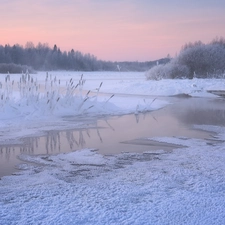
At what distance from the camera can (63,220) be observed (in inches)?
164

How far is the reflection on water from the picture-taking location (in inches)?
307

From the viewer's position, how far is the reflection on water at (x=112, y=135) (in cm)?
779

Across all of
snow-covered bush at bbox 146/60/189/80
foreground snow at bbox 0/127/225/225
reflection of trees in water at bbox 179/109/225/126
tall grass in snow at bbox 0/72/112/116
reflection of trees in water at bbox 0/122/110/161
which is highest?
snow-covered bush at bbox 146/60/189/80

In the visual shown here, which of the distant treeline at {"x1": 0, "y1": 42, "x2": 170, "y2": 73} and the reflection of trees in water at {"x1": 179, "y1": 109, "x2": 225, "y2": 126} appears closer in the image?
the reflection of trees in water at {"x1": 179, "y1": 109, "x2": 225, "y2": 126}

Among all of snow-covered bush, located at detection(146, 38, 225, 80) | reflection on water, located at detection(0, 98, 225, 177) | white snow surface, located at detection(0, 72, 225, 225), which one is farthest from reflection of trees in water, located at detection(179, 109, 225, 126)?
snow-covered bush, located at detection(146, 38, 225, 80)

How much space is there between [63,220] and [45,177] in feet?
5.74

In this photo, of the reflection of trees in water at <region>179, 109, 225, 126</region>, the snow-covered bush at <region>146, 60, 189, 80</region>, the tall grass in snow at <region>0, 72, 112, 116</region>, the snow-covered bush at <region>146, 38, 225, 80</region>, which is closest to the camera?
the reflection of trees in water at <region>179, 109, 225, 126</region>

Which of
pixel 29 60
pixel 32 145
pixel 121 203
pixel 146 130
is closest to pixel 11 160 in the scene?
pixel 32 145

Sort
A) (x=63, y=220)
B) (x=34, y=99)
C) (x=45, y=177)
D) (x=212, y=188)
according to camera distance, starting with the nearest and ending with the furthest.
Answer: (x=63, y=220) < (x=212, y=188) < (x=45, y=177) < (x=34, y=99)

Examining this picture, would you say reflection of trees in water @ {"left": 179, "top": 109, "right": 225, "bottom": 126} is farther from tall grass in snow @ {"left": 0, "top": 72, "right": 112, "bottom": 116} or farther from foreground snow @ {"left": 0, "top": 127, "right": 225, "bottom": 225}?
foreground snow @ {"left": 0, "top": 127, "right": 225, "bottom": 225}

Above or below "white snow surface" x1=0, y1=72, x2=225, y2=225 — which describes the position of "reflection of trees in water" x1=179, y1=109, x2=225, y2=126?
above

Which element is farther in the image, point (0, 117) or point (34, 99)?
point (34, 99)

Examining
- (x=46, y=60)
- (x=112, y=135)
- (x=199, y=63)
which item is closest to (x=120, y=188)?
(x=112, y=135)

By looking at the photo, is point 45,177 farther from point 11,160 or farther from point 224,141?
point 224,141
